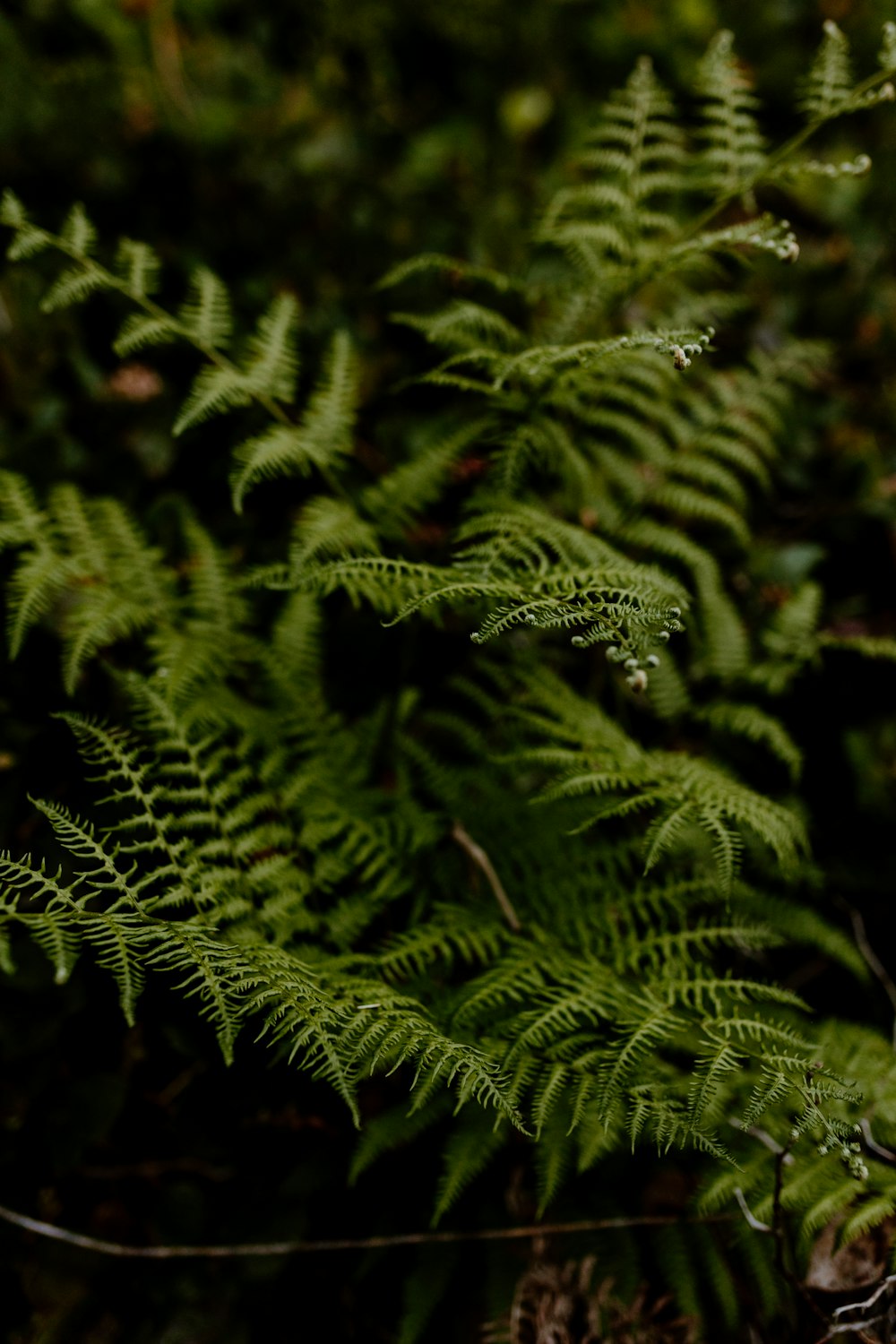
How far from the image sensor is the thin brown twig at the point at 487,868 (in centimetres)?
202

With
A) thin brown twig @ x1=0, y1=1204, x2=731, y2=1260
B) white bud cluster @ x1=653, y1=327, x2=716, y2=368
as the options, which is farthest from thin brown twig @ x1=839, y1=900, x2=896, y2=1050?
white bud cluster @ x1=653, y1=327, x2=716, y2=368

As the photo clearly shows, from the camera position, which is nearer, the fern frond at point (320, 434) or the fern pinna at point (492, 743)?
the fern pinna at point (492, 743)

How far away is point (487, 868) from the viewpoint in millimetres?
2070

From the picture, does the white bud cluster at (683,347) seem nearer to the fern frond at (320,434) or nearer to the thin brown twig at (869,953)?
the fern frond at (320,434)

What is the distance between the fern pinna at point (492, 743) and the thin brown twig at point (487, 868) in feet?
0.05

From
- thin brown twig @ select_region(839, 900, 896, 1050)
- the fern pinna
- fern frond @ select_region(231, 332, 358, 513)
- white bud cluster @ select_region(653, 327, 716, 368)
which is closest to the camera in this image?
white bud cluster @ select_region(653, 327, 716, 368)

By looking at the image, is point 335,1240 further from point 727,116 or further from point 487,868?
point 727,116

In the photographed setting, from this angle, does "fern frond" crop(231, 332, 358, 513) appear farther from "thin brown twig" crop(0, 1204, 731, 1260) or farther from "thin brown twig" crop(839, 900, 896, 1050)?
"thin brown twig" crop(839, 900, 896, 1050)

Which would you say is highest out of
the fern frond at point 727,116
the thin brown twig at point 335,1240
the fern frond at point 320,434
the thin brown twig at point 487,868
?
the fern frond at point 727,116

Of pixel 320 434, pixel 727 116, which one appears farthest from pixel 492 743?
pixel 727 116

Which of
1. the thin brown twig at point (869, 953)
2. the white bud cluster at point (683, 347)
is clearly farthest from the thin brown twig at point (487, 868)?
the white bud cluster at point (683, 347)

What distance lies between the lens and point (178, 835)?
2131 millimetres

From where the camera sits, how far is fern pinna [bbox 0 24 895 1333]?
1.62m

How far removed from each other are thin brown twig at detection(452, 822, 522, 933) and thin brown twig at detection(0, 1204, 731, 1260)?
26.3 inches
